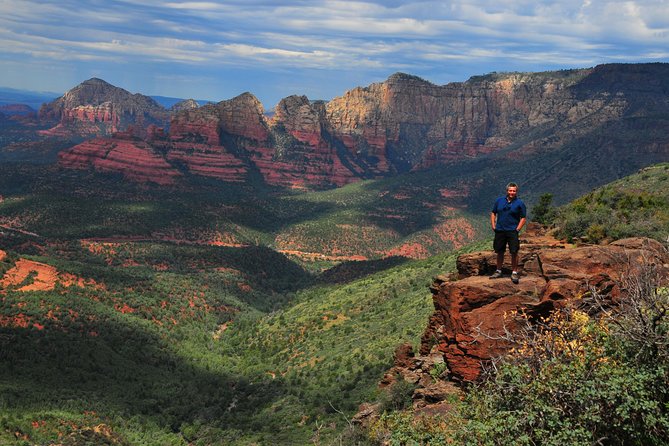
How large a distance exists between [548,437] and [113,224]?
11833cm

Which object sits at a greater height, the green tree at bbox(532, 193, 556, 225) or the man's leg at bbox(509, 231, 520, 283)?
the man's leg at bbox(509, 231, 520, 283)

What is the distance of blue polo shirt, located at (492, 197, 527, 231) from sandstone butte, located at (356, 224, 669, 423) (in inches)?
90.7

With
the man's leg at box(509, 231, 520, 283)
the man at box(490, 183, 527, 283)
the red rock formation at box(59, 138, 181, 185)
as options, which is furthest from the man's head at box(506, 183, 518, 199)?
the red rock formation at box(59, 138, 181, 185)

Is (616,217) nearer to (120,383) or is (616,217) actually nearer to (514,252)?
(514,252)

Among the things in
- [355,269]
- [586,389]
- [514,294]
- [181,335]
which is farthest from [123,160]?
[586,389]

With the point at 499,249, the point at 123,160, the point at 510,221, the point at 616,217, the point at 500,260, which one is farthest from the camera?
the point at 123,160

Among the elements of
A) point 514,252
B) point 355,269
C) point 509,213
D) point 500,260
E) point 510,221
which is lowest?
point 355,269

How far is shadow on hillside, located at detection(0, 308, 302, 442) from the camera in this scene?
43.8 meters

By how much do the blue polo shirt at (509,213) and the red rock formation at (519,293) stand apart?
7.55 feet

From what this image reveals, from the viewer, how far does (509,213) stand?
2289cm

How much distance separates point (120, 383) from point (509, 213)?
41.4 meters

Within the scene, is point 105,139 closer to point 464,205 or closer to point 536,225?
point 464,205

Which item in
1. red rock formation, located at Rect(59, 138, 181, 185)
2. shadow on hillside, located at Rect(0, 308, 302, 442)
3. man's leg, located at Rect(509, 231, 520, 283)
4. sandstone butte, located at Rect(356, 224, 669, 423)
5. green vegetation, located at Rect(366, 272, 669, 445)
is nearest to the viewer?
green vegetation, located at Rect(366, 272, 669, 445)

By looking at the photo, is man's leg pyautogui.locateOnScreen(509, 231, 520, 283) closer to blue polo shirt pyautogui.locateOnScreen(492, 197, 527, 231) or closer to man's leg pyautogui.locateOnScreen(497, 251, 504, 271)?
blue polo shirt pyautogui.locateOnScreen(492, 197, 527, 231)
